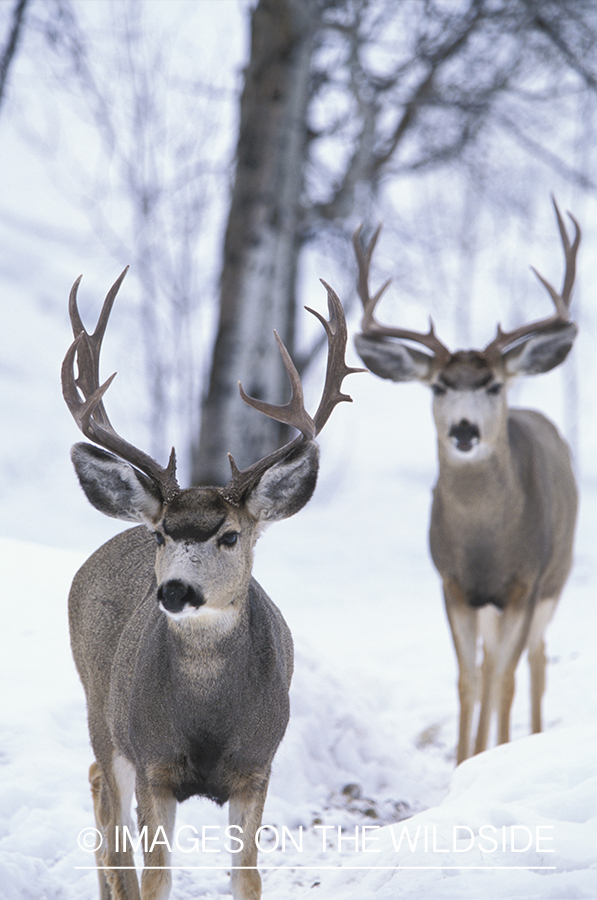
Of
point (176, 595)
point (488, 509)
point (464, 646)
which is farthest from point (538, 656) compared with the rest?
point (176, 595)

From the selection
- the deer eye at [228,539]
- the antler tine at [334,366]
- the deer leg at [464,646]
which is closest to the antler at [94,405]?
the deer eye at [228,539]

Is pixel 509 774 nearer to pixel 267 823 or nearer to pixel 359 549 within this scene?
pixel 267 823

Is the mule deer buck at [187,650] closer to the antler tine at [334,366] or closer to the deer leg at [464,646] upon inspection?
the antler tine at [334,366]

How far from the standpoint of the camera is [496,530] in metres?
5.61

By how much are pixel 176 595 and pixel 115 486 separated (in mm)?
585

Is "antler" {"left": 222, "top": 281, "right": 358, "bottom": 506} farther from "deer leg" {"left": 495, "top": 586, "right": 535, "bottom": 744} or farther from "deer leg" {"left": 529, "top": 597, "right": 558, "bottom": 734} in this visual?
"deer leg" {"left": 529, "top": 597, "right": 558, "bottom": 734}

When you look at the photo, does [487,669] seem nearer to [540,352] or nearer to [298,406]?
[540,352]

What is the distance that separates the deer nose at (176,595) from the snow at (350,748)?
3.81 ft

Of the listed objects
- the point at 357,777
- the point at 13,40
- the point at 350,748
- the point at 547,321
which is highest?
the point at 13,40

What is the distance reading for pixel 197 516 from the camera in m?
3.17

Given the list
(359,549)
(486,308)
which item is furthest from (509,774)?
(486,308)

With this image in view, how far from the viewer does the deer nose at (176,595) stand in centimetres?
292

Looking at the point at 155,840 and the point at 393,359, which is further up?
the point at 393,359

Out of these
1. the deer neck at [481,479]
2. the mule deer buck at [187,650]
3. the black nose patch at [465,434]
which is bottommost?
the mule deer buck at [187,650]
